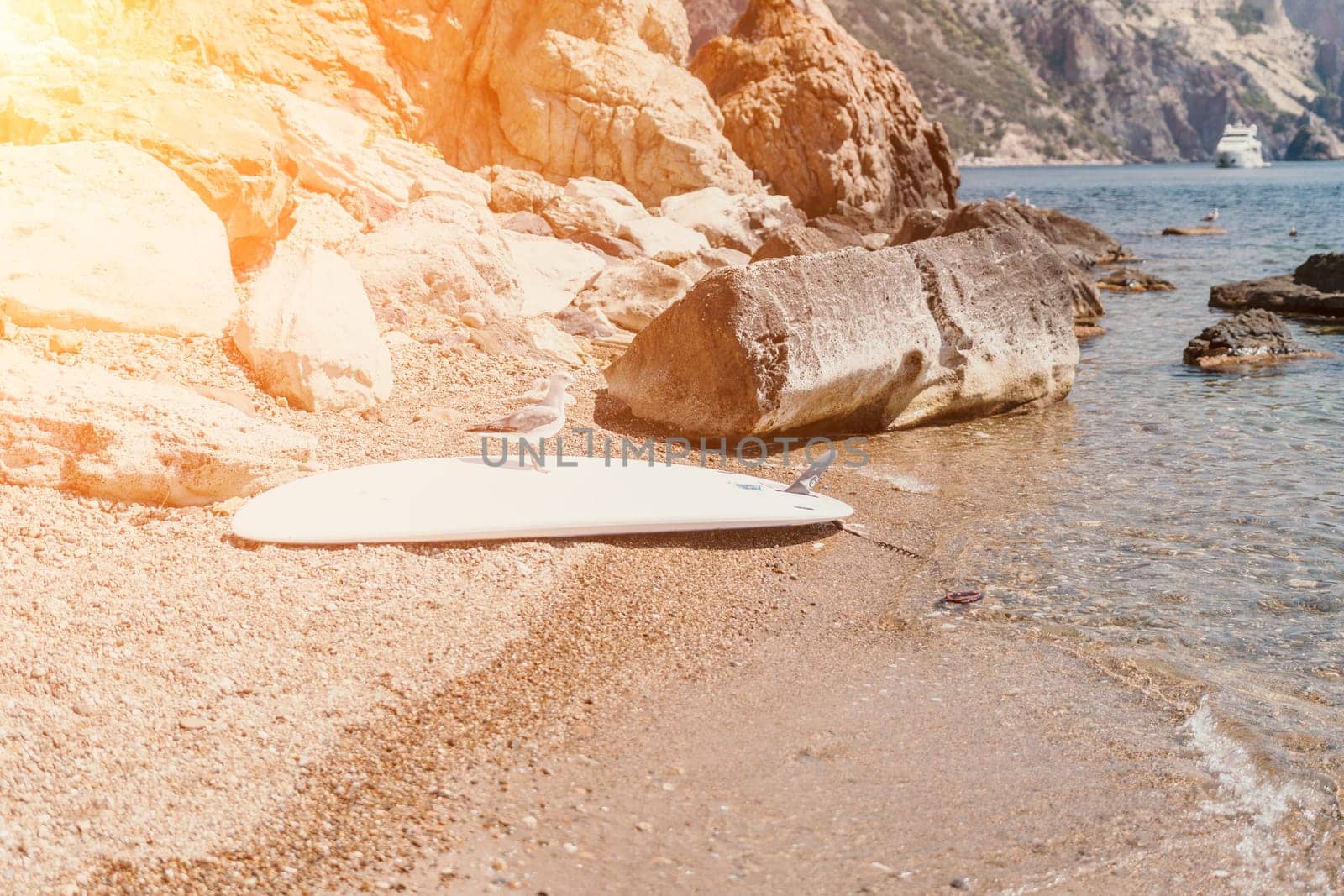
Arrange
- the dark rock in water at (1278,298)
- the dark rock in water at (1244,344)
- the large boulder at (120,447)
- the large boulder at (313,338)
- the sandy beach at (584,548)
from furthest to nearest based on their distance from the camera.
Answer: the dark rock in water at (1278,298)
the dark rock in water at (1244,344)
the large boulder at (313,338)
the large boulder at (120,447)
the sandy beach at (584,548)

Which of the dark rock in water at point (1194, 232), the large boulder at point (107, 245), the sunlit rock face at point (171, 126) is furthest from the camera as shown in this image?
the dark rock in water at point (1194, 232)

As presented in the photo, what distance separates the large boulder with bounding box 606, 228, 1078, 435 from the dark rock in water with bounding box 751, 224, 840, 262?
426cm

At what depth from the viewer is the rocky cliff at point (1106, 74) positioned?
113750 millimetres

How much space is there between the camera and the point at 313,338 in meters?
7.16

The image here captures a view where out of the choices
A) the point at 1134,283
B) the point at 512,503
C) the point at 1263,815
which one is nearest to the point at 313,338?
the point at 512,503

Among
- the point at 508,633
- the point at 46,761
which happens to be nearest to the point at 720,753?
the point at 508,633

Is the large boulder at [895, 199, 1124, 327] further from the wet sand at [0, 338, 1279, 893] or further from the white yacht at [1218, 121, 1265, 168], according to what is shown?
the white yacht at [1218, 121, 1265, 168]

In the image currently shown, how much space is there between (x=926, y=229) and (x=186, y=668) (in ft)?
52.2

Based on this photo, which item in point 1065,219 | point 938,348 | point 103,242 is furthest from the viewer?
point 1065,219

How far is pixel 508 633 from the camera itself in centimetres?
478

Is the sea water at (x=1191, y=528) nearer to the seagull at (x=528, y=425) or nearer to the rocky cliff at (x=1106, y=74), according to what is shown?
the seagull at (x=528, y=425)

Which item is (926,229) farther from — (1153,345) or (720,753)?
(720,753)

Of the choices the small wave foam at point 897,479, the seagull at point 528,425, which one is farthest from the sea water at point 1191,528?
the seagull at point 528,425

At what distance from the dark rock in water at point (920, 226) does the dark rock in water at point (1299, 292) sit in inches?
192
